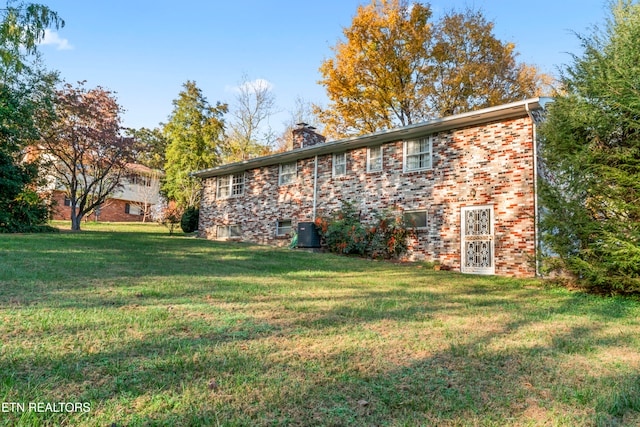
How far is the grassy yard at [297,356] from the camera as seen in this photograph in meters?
2.33

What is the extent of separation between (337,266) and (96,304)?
22.0 feet

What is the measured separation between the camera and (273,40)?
18.6m

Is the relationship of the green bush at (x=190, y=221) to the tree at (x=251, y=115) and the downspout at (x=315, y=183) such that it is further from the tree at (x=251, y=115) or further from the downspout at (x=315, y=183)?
the downspout at (x=315, y=183)

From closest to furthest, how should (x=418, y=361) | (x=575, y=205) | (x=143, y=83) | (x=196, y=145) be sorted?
(x=418, y=361) → (x=575, y=205) → (x=143, y=83) → (x=196, y=145)

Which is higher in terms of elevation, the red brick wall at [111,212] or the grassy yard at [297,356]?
the red brick wall at [111,212]

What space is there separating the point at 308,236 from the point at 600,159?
31.3 ft

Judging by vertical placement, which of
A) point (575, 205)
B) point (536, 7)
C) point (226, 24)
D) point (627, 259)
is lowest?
point (627, 259)

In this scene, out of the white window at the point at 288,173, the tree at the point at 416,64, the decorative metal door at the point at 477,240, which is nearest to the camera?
the decorative metal door at the point at 477,240

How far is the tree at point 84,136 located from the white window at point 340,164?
1118 cm

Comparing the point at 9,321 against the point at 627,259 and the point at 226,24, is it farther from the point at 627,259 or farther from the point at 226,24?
the point at 226,24

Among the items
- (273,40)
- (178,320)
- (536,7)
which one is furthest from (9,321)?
(536,7)

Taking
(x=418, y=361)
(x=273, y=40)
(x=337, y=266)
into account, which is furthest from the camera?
(x=273, y=40)

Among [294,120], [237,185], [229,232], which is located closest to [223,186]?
[237,185]

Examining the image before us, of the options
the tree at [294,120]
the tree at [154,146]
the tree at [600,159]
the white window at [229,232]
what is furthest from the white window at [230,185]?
the tree at [154,146]
